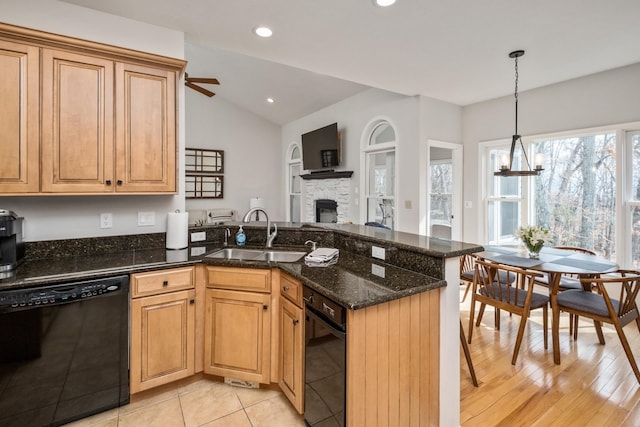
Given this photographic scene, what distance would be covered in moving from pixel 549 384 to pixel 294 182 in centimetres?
607

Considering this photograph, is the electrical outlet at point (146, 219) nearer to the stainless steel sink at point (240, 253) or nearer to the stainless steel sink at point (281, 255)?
the stainless steel sink at point (240, 253)

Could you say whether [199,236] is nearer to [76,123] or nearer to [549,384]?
[76,123]

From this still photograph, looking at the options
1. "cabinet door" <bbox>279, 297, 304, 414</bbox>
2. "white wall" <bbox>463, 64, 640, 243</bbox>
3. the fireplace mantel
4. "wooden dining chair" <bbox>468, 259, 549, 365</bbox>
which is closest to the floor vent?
"cabinet door" <bbox>279, 297, 304, 414</bbox>

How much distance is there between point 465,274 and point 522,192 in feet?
6.17

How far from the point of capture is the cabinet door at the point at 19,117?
194 cm

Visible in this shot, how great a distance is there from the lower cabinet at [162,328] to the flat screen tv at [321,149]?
160 inches

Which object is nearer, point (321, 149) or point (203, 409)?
point (203, 409)

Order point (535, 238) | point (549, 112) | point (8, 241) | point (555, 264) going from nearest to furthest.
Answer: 1. point (8, 241)
2. point (555, 264)
3. point (535, 238)
4. point (549, 112)

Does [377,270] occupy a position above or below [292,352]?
above

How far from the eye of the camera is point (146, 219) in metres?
2.67

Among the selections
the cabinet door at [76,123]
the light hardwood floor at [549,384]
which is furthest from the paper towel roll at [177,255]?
the light hardwood floor at [549,384]

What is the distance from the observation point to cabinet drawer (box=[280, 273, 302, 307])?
1.93 meters

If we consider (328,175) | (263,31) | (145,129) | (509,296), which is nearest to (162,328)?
(145,129)

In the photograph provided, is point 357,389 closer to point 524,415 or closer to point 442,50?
point 524,415
